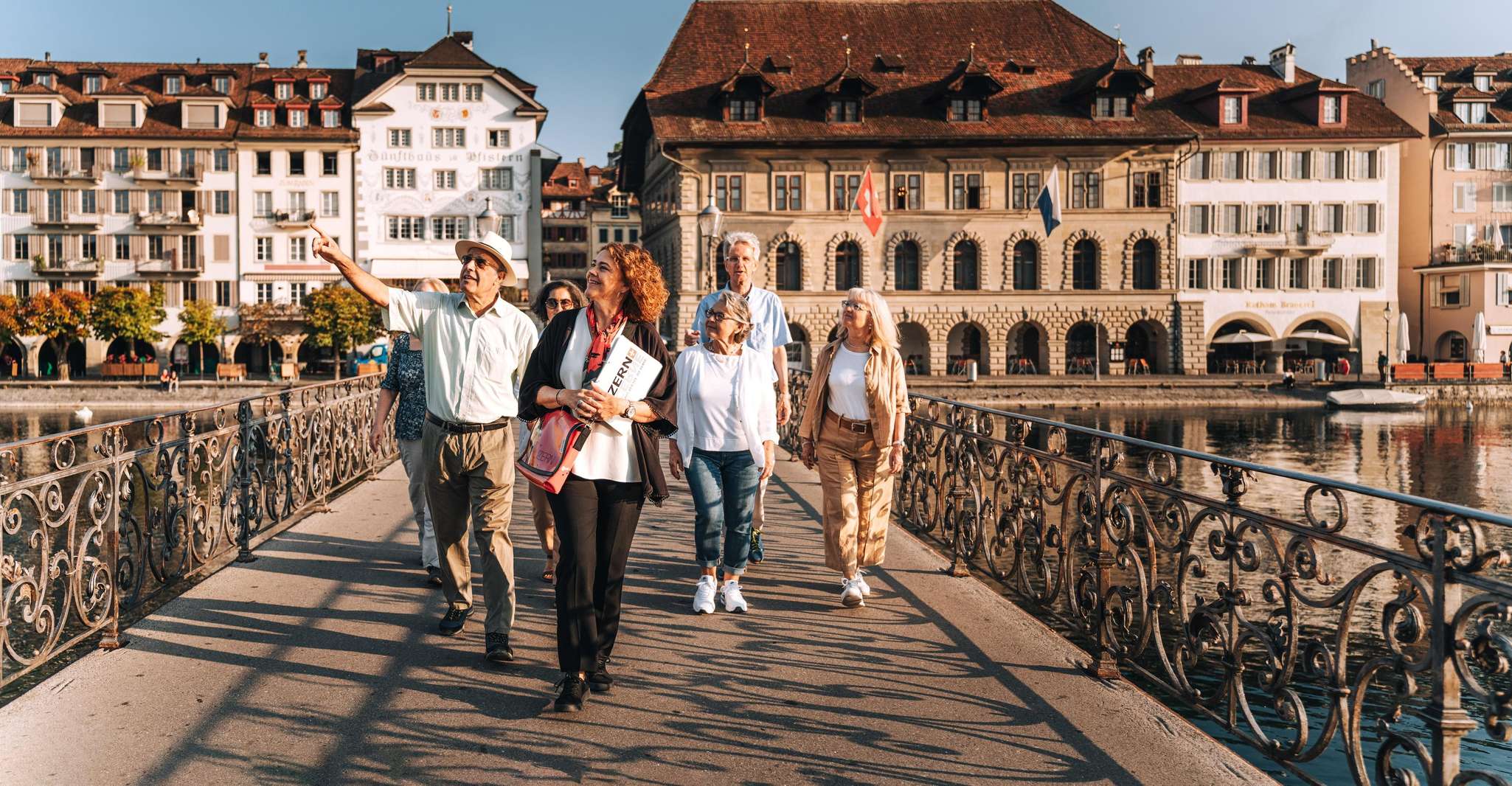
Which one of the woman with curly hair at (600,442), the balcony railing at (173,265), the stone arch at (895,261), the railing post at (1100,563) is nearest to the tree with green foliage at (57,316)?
the balcony railing at (173,265)

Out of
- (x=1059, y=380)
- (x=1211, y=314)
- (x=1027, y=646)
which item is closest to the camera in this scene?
(x=1027, y=646)

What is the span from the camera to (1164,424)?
35.9 meters

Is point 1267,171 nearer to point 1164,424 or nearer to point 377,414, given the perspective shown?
point 1164,424

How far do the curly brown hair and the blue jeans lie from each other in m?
1.63

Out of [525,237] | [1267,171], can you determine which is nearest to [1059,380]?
[1267,171]

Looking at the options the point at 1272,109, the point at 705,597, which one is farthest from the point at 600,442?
the point at 1272,109

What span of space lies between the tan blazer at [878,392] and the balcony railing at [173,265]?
57711mm

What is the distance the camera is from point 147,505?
6480 mm

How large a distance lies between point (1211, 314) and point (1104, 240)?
7.69 metres

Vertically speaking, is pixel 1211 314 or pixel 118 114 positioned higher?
pixel 118 114

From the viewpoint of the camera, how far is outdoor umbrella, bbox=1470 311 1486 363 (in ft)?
174

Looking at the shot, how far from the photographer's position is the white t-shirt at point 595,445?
4.79 meters

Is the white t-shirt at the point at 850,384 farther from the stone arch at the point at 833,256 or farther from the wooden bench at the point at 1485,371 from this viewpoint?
the wooden bench at the point at 1485,371

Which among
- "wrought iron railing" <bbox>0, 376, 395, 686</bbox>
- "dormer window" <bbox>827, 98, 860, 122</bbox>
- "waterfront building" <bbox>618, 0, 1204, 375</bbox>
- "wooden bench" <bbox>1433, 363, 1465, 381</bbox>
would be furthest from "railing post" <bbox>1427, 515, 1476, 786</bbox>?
"wooden bench" <bbox>1433, 363, 1465, 381</bbox>
